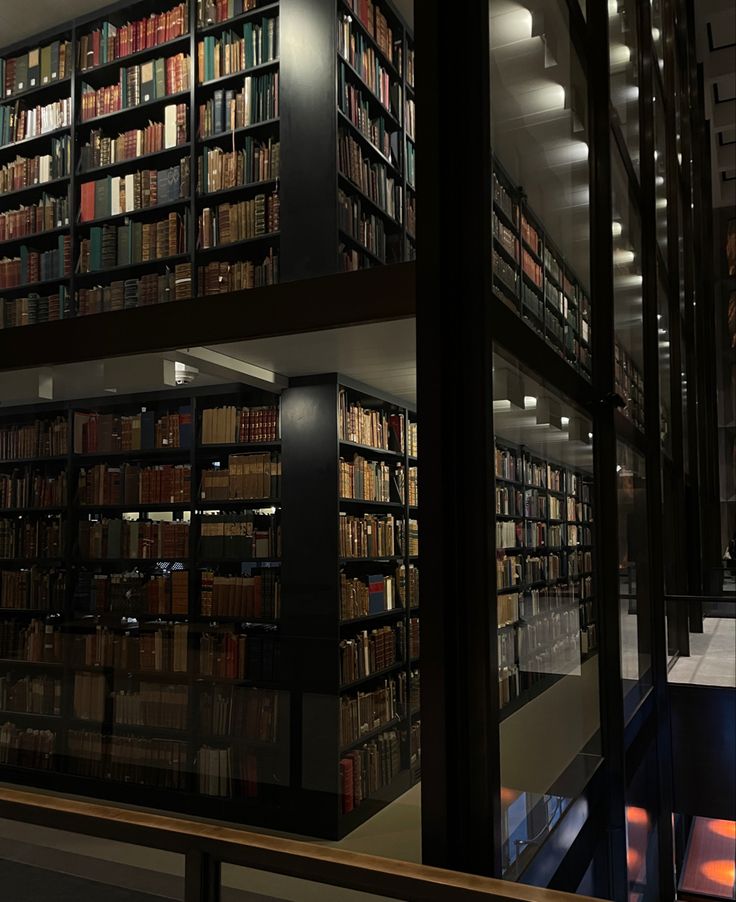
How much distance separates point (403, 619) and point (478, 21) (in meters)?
1.73

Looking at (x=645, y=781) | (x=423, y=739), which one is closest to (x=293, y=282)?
(x=423, y=739)

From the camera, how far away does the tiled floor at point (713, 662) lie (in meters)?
4.07

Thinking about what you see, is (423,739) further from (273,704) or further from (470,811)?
(273,704)

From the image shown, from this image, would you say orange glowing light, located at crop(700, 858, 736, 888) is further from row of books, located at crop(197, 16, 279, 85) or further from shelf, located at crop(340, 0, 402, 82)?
row of books, located at crop(197, 16, 279, 85)

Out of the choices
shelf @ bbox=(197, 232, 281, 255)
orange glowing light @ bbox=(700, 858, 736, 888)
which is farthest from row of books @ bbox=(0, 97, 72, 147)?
orange glowing light @ bbox=(700, 858, 736, 888)

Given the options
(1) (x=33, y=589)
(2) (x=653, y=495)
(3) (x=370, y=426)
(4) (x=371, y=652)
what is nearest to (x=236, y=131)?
(3) (x=370, y=426)

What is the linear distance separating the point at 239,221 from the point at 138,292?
0.47 m

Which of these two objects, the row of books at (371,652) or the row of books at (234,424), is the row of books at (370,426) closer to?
the row of books at (234,424)

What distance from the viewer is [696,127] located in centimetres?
785

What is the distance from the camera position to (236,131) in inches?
124

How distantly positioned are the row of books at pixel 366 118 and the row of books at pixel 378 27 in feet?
0.54

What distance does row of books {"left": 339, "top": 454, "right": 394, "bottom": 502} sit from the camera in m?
2.89

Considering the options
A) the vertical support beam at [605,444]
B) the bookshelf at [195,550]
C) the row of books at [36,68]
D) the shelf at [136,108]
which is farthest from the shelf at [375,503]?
the row of books at [36,68]

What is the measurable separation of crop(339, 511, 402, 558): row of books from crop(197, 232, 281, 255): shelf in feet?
3.32
